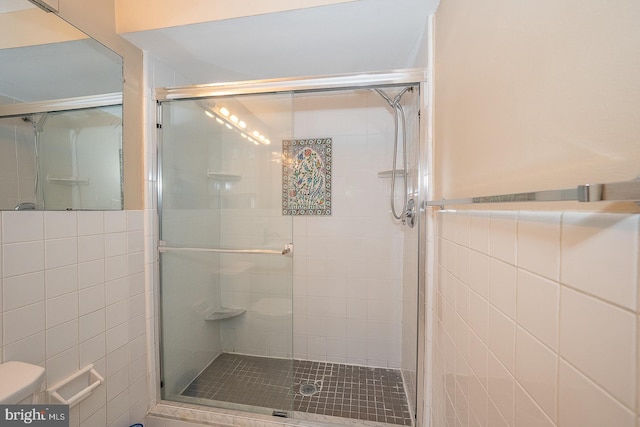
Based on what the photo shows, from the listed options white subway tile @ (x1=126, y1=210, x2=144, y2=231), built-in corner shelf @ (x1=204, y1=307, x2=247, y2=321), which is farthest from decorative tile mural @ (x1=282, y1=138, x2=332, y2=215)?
white subway tile @ (x1=126, y1=210, x2=144, y2=231)

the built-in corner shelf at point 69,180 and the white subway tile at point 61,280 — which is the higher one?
the built-in corner shelf at point 69,180

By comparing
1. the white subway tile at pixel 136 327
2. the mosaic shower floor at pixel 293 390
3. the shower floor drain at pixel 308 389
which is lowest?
the shower floor drain at pixel 308 389

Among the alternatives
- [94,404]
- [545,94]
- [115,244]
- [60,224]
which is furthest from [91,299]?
[545,94]

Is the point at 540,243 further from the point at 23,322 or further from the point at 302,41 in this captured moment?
the point at 23,322

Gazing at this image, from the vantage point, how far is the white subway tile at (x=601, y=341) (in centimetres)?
30

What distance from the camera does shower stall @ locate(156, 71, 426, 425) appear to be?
1.42 m

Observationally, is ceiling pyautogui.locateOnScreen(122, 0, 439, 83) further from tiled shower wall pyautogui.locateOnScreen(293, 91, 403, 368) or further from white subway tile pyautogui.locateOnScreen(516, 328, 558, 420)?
white subway tile pyautogui.locateOnScreen(516, 328, 558, 420)

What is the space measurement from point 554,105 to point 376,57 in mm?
1230

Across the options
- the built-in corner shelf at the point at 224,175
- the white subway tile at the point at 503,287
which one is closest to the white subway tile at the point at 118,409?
the built-in corner shelf at the point at 224,175

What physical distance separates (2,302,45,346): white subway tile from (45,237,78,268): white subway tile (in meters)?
0.16

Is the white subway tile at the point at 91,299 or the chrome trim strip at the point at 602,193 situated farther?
the white subway tile at the point at 91,299

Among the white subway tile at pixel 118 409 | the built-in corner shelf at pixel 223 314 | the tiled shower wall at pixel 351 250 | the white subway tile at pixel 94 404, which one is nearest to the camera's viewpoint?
the white subway tile at pixel 94 404

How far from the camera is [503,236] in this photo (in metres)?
0.56

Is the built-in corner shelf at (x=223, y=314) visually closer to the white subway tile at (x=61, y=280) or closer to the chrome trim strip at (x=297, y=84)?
the white subway tile at (x=61, y=280)
